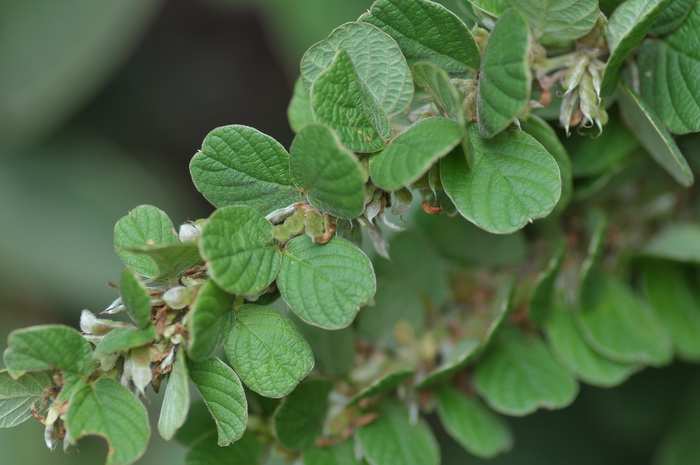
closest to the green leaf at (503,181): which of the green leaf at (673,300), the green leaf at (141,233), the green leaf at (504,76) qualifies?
the green leaf at (504,76)

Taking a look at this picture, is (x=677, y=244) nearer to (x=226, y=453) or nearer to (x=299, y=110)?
(x=299, y=110)

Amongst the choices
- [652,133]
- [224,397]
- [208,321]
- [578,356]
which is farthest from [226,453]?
[652,133]

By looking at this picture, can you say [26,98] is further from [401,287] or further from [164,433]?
[164,433]

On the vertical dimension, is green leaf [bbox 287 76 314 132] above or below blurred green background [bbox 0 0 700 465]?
above

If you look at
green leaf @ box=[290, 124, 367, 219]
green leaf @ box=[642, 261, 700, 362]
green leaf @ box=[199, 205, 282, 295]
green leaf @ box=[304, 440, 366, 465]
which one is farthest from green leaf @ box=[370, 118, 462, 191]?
green leaf @ box=[642, 261, 700, 362]

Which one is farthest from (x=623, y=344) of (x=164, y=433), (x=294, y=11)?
(x=294, y=11)

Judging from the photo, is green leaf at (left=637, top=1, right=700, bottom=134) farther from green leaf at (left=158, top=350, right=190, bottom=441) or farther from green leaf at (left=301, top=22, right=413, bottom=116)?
green leaf at (left=158, top=350, right=190, bottom=441)
